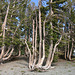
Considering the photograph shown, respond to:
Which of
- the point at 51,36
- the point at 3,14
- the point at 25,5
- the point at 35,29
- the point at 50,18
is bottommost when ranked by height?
the point at 51,36

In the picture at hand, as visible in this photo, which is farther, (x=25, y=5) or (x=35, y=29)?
(x=25, y=5)

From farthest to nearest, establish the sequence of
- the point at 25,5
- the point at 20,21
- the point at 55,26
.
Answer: the point at 25,5, the point at 20,21, the point at 55,26

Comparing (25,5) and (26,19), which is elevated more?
(25,5)

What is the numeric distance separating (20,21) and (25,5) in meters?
4.78

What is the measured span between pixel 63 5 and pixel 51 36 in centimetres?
489

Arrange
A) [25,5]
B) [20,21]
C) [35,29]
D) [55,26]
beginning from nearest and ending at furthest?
[55,26], [35,29], [20,21], [25,5]

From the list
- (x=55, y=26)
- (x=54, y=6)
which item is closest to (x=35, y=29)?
(x=55, y=26)

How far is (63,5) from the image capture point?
15.3m

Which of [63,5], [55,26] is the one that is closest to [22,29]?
[55,26]

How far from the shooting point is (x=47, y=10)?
50.1ft

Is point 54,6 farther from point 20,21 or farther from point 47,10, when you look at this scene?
point 20,21

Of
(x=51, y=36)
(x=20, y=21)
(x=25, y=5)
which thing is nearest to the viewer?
(x=51, y=36)

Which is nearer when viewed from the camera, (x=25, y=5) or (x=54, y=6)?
(x=54, y=6)

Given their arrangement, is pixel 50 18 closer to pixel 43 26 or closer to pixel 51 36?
pixel 43 26
